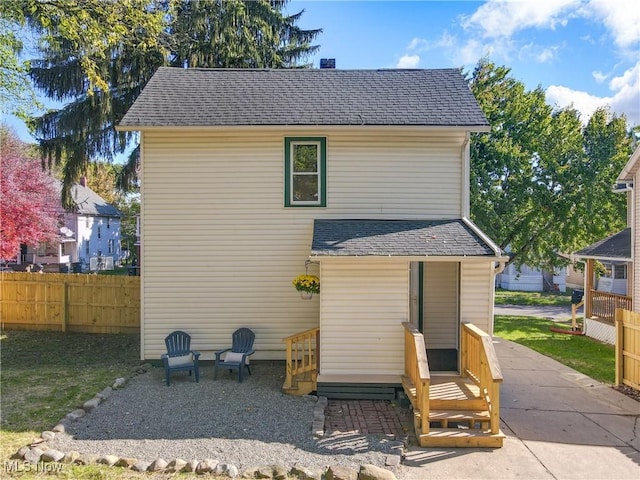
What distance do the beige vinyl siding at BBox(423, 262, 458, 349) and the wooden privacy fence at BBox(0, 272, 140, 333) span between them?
8.33 meters

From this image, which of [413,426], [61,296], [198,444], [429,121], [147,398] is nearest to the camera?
[198,444]

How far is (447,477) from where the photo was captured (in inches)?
191

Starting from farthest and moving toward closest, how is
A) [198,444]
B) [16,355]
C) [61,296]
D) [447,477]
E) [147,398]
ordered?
[61,296]
[16,355]
[147,398]
[198,444]
[447,477]

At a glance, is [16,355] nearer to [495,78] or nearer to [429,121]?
[429,121]

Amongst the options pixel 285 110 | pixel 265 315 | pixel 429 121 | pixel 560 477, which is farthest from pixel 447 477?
pixel 285 110

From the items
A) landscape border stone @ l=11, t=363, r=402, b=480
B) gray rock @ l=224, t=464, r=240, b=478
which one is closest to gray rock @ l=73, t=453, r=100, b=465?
landscape border stone @ l=11, t=363, r=402, b=480

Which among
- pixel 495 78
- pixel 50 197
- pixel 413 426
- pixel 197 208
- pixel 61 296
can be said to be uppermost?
pixel 495 78

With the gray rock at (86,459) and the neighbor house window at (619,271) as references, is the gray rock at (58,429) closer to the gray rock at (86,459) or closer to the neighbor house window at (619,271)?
the gray rock at (86,459)

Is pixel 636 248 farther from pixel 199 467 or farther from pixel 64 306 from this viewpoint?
pixel 64 306

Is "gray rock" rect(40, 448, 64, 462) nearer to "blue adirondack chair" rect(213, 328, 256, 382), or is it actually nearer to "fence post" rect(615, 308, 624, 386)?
"blue adirondack chair" rect(213, 328, 256, 382)

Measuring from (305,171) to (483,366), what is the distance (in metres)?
5.46

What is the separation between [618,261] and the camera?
12852 mm

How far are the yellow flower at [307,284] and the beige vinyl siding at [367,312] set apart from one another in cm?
72

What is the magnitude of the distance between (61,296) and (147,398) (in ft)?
22.6
